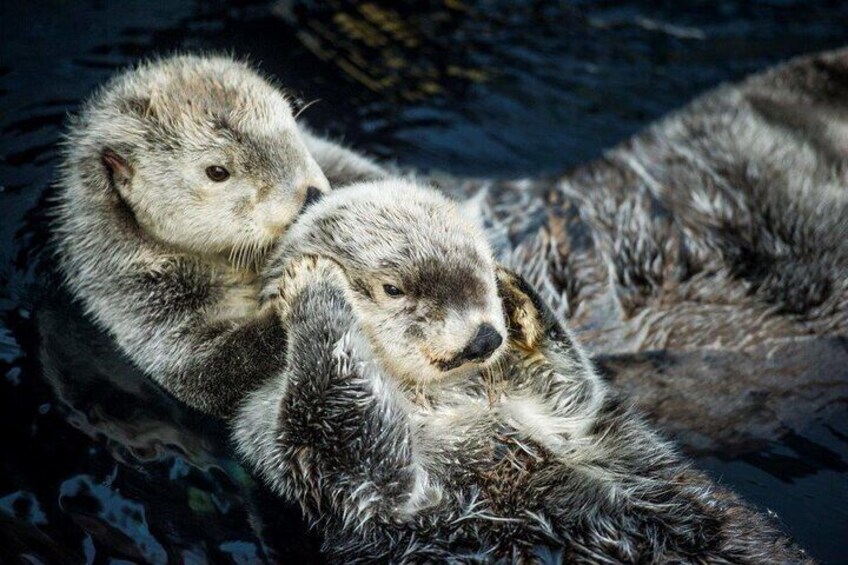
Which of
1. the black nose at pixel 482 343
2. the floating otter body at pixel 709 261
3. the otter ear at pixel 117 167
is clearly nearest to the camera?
the black nose at pixel 482 343

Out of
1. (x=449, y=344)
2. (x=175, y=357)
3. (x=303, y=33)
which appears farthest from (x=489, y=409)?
(x=303, y=33)

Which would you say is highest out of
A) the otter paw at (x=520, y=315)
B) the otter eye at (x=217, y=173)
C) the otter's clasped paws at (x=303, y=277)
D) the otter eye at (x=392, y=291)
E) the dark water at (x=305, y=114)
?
the otter eye at (x=217, y=173)

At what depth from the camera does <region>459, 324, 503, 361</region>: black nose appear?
2.64 metres

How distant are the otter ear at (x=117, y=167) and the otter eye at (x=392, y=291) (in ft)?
3.68

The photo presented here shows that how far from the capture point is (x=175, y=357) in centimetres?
308

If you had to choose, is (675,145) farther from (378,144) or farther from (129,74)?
(129,74)

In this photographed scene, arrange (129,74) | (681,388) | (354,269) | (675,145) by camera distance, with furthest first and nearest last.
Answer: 1. (675,145)
2. (681,388)
3. (129,74)
4. (354,269)

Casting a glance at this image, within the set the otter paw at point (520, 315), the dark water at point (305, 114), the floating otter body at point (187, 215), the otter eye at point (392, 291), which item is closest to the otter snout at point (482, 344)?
the otter eye at point (392, 291)

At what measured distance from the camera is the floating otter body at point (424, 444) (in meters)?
2.75

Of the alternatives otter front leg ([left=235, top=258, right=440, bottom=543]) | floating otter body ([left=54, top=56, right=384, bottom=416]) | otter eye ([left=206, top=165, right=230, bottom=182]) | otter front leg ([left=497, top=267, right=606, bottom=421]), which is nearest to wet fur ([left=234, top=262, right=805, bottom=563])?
otter front leg ([left=235, top=258, right=440, bottom=543])

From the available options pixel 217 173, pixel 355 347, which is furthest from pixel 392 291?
pixel 217 173

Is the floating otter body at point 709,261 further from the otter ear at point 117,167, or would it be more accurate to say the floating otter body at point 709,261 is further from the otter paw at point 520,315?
the otter ear at point 117,167

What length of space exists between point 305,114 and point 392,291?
2.83m

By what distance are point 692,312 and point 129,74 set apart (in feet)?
8.95
